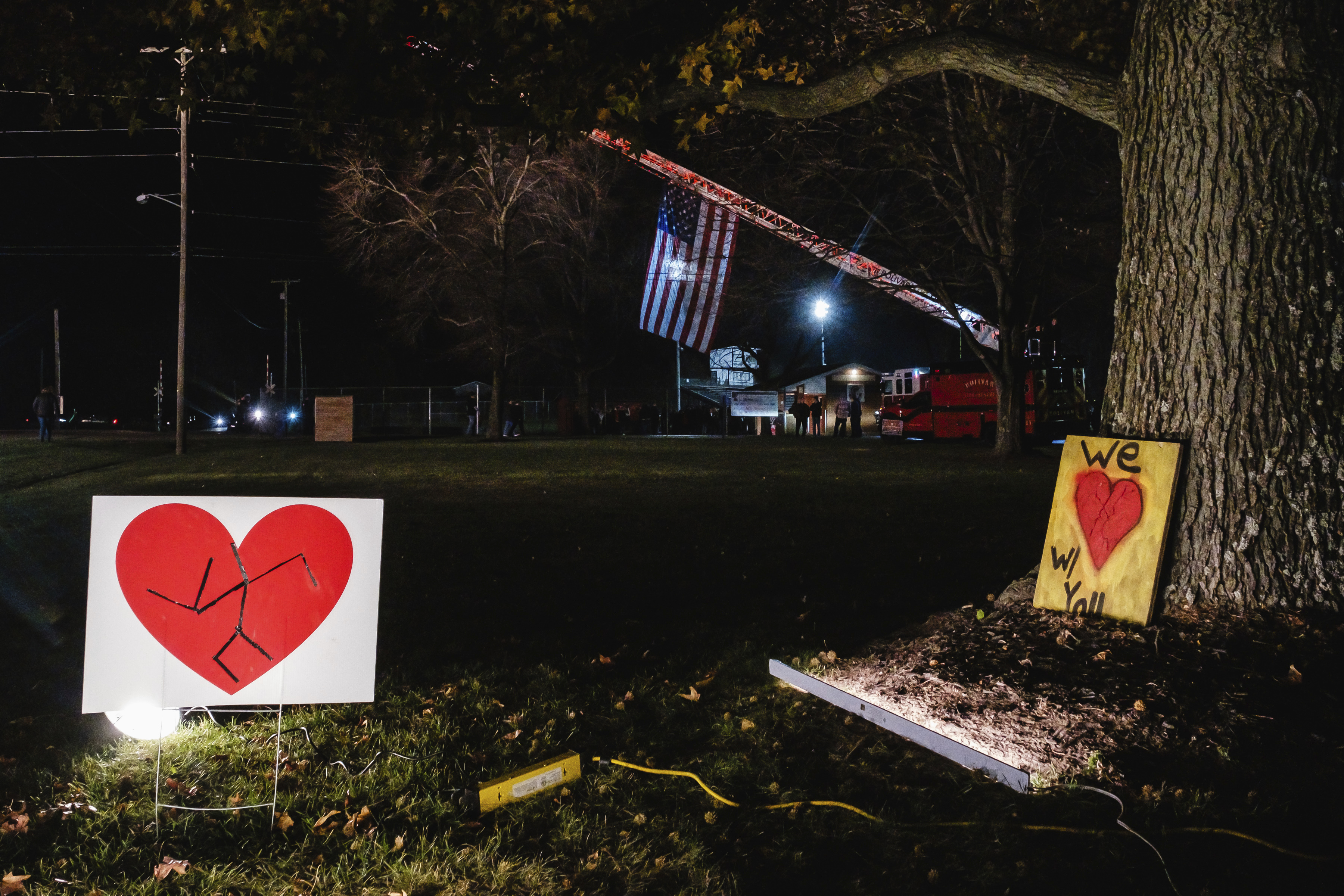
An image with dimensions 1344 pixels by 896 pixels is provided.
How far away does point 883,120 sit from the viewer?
51.4ft

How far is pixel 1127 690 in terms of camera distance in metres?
3.49

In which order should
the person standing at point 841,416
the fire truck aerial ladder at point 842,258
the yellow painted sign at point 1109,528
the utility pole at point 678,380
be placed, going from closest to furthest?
1. the yellow painted sign at point 1109,528
2. the fire truck aerial ladder at point 842,258
3. the person standing at point 841,416
4. the utility pole at point 678,380

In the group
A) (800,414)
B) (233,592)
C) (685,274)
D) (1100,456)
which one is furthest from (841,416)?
(233,592)

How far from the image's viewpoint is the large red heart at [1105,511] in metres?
4.23

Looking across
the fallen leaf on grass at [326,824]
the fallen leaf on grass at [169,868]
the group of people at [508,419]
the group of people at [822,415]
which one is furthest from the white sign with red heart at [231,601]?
the group of people at [822,415]

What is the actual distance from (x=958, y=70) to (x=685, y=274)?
27.0 meters

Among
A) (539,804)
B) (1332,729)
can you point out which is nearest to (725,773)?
(539,804)

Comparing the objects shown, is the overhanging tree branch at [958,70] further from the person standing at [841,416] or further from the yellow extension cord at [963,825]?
the person standing at [841,416]

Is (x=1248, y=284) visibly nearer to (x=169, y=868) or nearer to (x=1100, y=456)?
(x=1100, y=456)

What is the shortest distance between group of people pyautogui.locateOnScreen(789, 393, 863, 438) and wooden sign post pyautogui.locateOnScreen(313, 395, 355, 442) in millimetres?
17325

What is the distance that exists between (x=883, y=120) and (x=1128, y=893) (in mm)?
15061

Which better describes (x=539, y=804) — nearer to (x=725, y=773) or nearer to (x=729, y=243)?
(x=725, y=773)

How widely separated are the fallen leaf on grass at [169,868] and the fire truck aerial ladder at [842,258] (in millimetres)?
13386

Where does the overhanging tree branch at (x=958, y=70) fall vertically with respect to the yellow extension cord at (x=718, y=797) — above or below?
above
